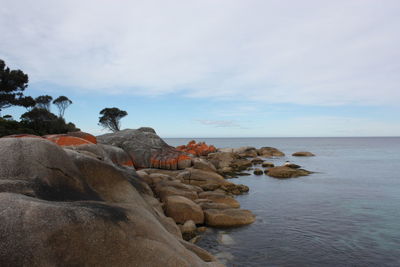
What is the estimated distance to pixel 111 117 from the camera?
5616cm

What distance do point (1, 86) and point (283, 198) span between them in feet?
123

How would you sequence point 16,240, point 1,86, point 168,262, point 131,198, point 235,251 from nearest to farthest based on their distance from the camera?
point 16,240, point 168,262, point 131,198, point 235,251, point 1,86

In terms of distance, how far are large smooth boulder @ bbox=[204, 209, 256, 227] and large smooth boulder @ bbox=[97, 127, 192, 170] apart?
12349mm

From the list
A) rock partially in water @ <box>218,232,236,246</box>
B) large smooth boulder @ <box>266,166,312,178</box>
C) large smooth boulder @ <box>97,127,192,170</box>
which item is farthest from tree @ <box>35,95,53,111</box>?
rock partially in water @ <box>218,232,236,246</box>

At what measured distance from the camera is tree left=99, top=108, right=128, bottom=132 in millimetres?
55906

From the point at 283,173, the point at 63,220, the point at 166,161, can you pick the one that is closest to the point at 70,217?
the point at 63,220

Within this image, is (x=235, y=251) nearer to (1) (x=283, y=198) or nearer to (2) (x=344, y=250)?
(2) (x=344, y=250)

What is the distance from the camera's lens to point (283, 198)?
68.9 ft

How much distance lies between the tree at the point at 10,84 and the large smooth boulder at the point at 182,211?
3410cm

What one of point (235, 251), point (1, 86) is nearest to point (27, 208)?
point (235, 251)

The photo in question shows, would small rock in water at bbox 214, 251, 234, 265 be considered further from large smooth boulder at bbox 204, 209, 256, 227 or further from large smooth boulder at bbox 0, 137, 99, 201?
large smooth boulder at bbox 0, 137, 99, 201

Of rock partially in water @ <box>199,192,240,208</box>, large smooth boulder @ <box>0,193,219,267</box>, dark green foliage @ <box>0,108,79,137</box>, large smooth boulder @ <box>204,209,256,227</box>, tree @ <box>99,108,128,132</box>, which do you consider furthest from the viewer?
tree @ <box>99,108,128,132</box>

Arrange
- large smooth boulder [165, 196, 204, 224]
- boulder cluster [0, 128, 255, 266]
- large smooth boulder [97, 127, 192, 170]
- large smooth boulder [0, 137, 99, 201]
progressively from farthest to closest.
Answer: large smooth boulder [97, 127, 192, 170], large smooth boulder [165, 196, 204, 224], large smooth boulder [0, 137, 99, 201], boulder cluster [0, 128, 255, 266]

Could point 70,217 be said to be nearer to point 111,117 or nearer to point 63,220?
point 63,220
